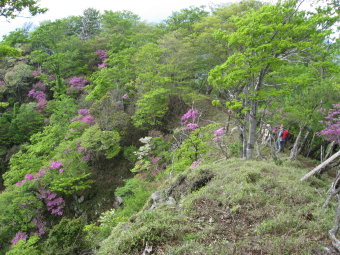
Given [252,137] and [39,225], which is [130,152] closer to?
[39,225]

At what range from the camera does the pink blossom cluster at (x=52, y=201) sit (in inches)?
523

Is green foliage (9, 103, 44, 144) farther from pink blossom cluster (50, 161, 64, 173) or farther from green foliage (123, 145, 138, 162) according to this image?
green foliage (123, 145, 138, 162)

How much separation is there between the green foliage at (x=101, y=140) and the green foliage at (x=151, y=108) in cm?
201

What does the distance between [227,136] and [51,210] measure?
11.4 m

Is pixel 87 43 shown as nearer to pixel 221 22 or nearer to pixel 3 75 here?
pixel 3 75

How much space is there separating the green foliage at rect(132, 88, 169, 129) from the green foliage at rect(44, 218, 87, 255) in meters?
10.2

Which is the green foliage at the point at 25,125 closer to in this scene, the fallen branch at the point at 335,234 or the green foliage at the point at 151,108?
the green foliage at the point at 151,108

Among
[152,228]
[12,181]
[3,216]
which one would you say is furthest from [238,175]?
[12,181]

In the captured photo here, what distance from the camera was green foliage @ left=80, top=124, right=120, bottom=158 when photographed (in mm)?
13688

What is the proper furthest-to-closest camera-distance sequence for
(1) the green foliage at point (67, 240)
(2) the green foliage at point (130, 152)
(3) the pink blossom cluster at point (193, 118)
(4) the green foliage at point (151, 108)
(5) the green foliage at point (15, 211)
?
1. (2) the green foliage at point (130, 152)
2. (4) the green foliage at point (151, 108)
3. (5) the green foliage at point (15, 211)
4. (3) the pink blossom cluster at point (193, 118)
5. (1) the green foliage at point (67, 240)

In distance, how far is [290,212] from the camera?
402cm

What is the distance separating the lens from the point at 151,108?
15.7m

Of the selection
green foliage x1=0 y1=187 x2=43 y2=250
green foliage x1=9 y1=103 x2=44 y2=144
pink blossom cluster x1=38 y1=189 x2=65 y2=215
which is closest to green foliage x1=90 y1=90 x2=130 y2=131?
pink blossom cluster x1=38 y1=189 x2=65 y2=215

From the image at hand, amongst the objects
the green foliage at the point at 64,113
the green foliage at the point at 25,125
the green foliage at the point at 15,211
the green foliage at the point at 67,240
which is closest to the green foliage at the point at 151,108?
the green foliage at the point at 64,113
